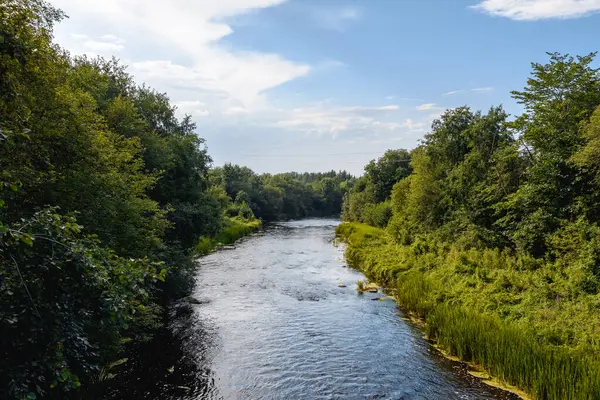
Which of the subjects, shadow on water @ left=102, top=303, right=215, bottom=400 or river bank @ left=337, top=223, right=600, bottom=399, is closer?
river bank @ left=337, top=223, right=600, bottom=399

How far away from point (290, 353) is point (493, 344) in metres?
7.75

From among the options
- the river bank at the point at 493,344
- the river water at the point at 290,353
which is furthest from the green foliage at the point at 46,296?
the river bank at the point at 493,344

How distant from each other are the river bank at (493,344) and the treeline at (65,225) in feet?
36.9

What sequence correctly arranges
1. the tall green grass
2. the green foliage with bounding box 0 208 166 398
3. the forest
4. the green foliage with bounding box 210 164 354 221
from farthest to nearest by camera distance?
the green foliage with bounding box 210 164 354 221, the tall green grass, the forest, the green foliage with bounding box 0 208 166 398

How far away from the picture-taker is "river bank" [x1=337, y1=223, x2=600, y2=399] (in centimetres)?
1057

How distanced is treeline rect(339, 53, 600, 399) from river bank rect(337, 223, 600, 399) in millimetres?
42

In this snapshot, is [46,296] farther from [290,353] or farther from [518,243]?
[518,243]

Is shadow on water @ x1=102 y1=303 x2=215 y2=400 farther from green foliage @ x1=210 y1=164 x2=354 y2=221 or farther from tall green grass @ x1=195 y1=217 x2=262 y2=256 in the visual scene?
green foliage @ x1=210 y1=164 x2=354 y2=221

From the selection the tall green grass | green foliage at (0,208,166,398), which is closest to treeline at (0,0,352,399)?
green foliage at (0,208,166,398)

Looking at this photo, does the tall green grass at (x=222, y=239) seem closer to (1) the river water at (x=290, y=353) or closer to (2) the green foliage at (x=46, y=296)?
(1) the river water at (x=290, y=353)

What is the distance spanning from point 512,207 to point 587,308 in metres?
9.90

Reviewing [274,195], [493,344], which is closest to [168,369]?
[493,344]

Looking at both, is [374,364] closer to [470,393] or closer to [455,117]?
[470,393]

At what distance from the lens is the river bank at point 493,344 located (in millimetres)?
10570
